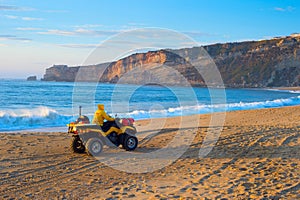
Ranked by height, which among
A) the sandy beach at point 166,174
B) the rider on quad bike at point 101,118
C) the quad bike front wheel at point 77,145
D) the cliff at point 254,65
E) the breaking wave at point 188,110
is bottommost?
the sandy beach at point 166,174

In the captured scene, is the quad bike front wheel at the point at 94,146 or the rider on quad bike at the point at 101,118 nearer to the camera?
the quad bike front wheel at the point at 94,146

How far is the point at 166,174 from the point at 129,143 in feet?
8.46

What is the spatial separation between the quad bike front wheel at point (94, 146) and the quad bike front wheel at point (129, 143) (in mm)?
746

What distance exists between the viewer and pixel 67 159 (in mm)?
9445

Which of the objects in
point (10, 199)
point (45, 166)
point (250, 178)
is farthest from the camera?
point (45, 166)

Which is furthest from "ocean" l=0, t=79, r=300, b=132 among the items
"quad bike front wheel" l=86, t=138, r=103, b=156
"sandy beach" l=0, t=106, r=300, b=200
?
"sandy beach" l=0, t=106, r=300, b=200

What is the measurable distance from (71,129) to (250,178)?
4952 millimetres

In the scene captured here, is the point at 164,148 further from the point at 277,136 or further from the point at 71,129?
the point at 277,136

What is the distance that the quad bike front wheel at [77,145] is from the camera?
10.1 meters

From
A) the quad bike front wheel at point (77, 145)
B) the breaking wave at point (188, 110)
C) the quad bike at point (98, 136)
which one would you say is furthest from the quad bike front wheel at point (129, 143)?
the breaking wave at point (188, 110)

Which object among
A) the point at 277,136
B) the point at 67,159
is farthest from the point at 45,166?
the point at 277,136

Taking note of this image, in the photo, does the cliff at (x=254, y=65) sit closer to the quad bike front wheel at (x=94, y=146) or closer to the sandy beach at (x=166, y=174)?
the sandy beach at (x=166, y=174)

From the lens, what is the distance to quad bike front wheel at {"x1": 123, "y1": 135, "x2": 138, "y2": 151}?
33.6ft

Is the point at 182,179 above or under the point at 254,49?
under
